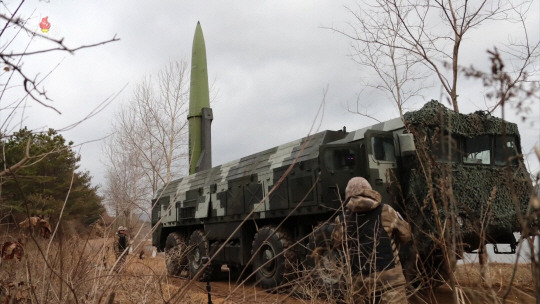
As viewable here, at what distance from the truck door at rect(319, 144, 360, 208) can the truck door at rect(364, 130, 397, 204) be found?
0.25 metres

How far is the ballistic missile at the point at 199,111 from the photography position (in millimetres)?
15422

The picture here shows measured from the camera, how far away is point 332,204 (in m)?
6.44

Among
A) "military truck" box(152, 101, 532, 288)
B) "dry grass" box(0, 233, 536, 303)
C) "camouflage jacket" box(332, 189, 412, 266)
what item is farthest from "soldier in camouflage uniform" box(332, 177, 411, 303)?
"military truck" box(152, 101, 532, 288)

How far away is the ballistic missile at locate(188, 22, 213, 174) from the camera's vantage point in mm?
15422

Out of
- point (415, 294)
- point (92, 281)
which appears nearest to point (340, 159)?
point (415, 294)

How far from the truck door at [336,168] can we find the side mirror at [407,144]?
626 millimetres

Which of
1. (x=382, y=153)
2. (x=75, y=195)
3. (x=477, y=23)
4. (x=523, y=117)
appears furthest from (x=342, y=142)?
(x=75, y=195)

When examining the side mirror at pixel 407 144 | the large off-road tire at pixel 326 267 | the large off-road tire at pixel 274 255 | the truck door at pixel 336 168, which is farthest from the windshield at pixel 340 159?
the large off-road tire at pixel 274 255

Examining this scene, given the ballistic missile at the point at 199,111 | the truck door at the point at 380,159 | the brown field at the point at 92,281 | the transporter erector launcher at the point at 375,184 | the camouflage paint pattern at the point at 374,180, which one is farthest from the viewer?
the ballistic missile at the point at 199,111

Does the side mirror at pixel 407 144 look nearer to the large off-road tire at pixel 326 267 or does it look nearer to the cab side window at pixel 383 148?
the cab side window at pixel 383 148

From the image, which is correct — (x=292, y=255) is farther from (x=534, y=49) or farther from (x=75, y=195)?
(x=75, y=195)

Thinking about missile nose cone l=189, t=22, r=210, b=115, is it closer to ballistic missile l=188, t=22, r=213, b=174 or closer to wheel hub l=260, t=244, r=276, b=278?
ballistic missile l=188, t=22, r=213, b=174

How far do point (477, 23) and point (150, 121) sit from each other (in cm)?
1507

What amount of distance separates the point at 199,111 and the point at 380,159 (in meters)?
10.8
